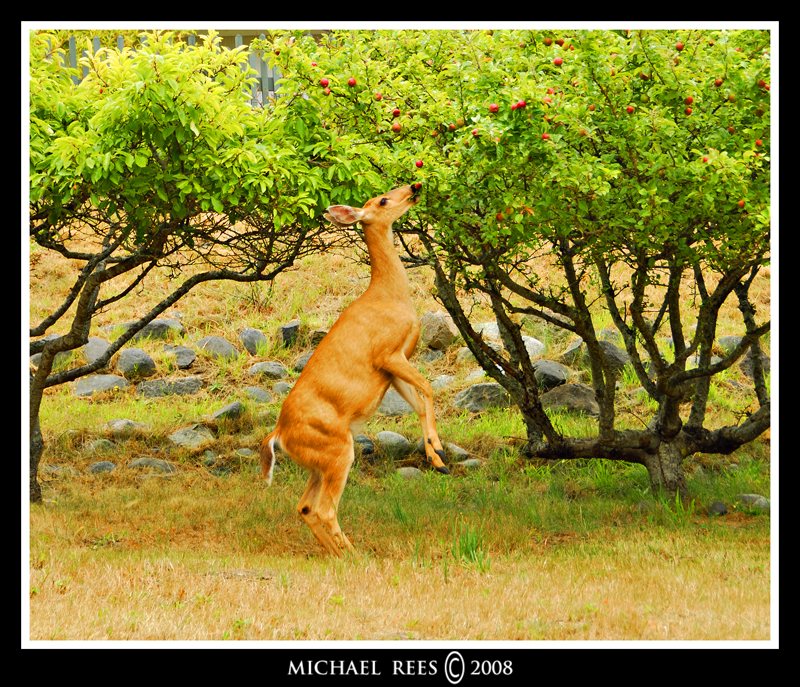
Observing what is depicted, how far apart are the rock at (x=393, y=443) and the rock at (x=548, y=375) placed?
2.90 meters

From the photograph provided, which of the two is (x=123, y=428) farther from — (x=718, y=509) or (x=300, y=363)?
(x=718, y=509)

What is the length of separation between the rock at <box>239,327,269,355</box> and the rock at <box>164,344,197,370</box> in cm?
102

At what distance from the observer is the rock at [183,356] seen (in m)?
15.6

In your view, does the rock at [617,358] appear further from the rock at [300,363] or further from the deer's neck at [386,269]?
the deer's neck at [386,269]

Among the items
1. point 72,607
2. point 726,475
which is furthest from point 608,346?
point 72,607

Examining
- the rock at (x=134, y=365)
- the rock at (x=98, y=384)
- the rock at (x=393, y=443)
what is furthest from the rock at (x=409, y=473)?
the rock at (x=98, y=384)

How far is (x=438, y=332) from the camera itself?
16.2 m

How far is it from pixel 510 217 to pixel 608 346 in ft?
28.3

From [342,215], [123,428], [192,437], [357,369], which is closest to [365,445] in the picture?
[192,437]

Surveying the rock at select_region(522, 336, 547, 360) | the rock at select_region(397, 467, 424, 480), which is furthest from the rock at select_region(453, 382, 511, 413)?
the rock at select_region(397, 467, 424, 480)

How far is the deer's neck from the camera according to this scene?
23.3 feet

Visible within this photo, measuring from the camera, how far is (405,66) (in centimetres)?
841

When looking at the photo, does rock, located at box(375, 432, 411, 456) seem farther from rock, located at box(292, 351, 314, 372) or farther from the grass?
rock, located at box(292, 351, 314, 372)

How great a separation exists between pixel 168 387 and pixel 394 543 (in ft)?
26.9
